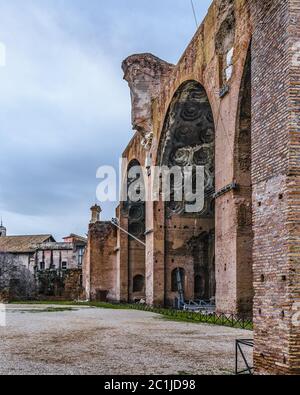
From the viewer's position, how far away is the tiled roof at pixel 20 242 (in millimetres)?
68250

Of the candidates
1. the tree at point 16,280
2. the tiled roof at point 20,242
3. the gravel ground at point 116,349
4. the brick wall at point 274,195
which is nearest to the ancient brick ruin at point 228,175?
the brick wall at point 274,195

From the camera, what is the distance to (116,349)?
A: 38.6ft

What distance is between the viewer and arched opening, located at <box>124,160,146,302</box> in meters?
40.2

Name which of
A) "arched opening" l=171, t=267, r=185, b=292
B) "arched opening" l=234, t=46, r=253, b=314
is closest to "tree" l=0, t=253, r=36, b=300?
"arched opening" l=171, t=267, r=185, b=292

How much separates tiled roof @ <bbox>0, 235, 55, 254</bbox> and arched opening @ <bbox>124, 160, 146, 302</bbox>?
2929 centimetres

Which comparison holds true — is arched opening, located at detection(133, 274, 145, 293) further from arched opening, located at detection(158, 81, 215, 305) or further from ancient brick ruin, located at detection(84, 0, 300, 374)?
arched opening, located at detection(158, 81, 215, 305)

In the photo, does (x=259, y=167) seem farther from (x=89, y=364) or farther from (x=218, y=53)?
(x=218, y=53)

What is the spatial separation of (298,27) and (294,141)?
151 cm

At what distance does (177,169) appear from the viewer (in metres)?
30.5

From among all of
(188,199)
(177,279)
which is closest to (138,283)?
(177,279)

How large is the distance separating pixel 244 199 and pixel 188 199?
1268cm

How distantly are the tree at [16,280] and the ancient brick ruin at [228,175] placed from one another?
717 centimetres

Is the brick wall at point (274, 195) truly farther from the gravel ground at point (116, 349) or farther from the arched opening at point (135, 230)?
the arched opening at point (135, 230)

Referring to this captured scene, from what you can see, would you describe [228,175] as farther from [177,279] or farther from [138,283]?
[138,283]
